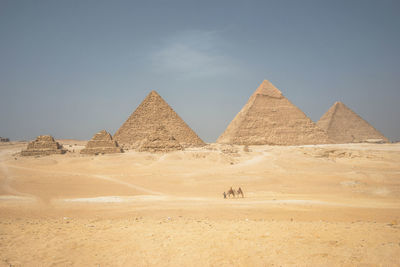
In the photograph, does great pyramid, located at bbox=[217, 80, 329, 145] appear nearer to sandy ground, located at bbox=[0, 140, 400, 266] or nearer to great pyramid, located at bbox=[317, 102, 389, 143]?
great pyramid, located at bbox=[317, 102, 389, 143]

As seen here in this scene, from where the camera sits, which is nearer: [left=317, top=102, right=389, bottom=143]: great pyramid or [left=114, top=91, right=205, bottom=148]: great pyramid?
[left=114, top=91, right=205, bottom=148]: great pyramid

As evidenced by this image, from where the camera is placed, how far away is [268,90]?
5597cm

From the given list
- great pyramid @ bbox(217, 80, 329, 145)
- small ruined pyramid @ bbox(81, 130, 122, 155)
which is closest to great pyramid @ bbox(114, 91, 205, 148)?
small ruined pyramid @ bbox(81, 130, 122, 155)

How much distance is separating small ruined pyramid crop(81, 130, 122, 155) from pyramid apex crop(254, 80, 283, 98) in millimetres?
32417

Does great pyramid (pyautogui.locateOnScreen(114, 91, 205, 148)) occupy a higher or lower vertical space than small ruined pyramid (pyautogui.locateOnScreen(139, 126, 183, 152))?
higher

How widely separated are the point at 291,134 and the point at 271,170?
34549 millimetres

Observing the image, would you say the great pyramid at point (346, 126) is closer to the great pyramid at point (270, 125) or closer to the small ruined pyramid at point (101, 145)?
the great pyramid at point (270, 125)

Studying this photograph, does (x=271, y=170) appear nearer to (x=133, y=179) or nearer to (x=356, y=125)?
(x=133, y=179)

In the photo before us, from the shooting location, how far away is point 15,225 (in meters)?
6.22

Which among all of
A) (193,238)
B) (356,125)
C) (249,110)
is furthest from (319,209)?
(356,125)

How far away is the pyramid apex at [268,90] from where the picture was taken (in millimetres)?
55175

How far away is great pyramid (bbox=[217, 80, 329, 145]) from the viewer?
49750mm

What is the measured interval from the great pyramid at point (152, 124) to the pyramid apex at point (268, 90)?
22.3m

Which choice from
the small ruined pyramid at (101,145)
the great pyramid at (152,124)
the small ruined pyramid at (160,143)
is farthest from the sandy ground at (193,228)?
the great pyramid at (152,124)
